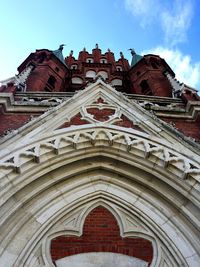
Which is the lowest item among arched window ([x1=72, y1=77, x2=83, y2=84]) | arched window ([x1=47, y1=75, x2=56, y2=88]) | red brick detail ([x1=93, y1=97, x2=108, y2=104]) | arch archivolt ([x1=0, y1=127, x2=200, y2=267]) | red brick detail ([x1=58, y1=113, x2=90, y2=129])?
arch archivolt ([x1=0, y1=127, x2=200, y2=267])

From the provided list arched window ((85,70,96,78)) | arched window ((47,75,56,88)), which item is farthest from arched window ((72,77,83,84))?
arched window ((47,75,56,88))

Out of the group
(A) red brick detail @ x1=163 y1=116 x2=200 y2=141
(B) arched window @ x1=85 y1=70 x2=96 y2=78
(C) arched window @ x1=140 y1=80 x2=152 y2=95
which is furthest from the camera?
(B) arched window @ x1=85 y1=70 x2=96 y2=78

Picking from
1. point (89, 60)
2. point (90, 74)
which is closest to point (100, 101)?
point (90, 74)

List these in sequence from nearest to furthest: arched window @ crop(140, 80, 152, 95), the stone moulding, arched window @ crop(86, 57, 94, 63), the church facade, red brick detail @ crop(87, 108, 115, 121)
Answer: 1. the church facade
2. the stone moulding
3. red brick detail @ crop(87, 108, 115, 121)
4. arched window @ crop(140, 80, 152, 95)
5. arched window @ crop(86, 57, 94, 63)

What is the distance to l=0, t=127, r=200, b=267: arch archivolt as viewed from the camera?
6.98m

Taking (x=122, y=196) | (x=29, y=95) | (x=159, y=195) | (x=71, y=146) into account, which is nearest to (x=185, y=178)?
(x=159, y=195)

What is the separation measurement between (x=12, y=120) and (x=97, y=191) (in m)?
3.45

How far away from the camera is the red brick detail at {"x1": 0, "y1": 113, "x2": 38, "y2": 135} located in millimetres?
9684

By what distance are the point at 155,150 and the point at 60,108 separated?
298 cm

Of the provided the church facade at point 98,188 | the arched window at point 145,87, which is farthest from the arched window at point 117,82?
the church facade at point 98,188

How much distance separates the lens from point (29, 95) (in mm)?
12172

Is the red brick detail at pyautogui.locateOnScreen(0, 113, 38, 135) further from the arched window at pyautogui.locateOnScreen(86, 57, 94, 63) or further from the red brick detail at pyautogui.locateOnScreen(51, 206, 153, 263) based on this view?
the arched window at pyautogui.locateOnScreen(86, 57, 94, 63)

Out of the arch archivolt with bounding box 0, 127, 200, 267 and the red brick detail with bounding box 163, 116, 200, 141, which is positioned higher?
the red brick detail with bounding box 163, 116, 200, 141

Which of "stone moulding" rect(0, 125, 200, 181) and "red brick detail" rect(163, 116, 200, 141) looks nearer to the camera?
"stone moulding" rect(0, 125, 200, 181)
